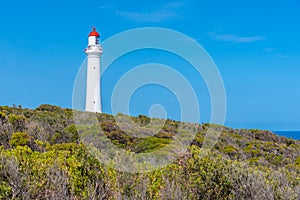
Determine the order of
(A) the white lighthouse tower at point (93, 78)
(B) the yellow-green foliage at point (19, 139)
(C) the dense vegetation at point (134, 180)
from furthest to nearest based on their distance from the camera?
(A) the white lighthouse tower at point (93, 78) → (B) the yellow-green foliage at point (19, 139) → (C) the dense vegetation at point (134, 180)

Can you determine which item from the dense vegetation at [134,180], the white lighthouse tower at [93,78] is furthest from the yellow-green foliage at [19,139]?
the white lighthouse tower at [93,78]

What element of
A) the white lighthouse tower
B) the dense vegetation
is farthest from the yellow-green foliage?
the white lighthouse tower

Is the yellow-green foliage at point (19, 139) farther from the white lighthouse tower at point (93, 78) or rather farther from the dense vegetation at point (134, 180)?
the white lighthouse tower at point (93, 78)

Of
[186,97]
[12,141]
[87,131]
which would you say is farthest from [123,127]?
[186,97]

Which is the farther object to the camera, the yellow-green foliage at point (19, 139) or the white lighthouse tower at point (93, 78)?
the white lighthouse tower at point (93, 78)

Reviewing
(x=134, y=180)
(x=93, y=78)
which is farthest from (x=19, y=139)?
(x=93, y=78)

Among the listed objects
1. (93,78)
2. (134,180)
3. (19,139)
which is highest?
(93,78)

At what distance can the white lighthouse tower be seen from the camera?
25.3 metres

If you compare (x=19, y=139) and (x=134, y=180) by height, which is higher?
(x=19, y=139)

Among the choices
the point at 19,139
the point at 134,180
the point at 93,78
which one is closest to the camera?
the point at 134,180

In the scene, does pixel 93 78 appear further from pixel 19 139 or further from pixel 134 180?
pixel 134 180

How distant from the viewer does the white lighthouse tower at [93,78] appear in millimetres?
25328

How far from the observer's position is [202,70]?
980 cm

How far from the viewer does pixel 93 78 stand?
25578 millimetres
